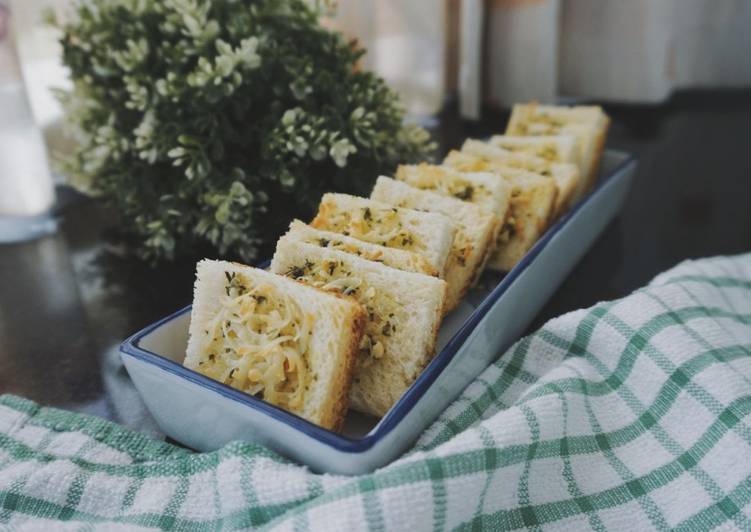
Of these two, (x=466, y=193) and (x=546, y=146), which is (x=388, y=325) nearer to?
(x=466, y=193)

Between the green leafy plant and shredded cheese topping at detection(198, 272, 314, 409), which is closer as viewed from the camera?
shredded cheese topping at detection(198, 272, 314, 409)

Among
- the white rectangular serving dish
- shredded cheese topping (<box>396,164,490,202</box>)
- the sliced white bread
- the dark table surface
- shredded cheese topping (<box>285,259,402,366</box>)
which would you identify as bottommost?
the dark table surface

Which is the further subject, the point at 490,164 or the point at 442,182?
the point at 490,164

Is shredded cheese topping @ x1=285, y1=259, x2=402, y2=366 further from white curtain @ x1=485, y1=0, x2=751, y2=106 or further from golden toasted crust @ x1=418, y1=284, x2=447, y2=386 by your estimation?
white curtain @ x1=485, y1=0, x2=751, y2=106

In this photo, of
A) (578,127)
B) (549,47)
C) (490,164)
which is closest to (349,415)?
(490,164)

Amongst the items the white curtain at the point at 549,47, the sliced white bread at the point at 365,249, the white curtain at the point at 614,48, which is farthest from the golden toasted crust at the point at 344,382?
the white curtain at the point at 614,48

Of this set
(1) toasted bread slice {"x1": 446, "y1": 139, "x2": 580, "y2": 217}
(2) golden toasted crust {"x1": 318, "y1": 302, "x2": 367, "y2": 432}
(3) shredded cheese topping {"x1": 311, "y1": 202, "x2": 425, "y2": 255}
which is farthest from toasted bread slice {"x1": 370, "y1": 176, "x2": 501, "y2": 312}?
(2) golden toasted crust {"x1": 318, "y1": 302, "x2": 367, "y2": 432}

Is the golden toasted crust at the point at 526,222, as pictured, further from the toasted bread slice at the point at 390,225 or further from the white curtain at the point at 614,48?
the white curtain at the point at 614,48

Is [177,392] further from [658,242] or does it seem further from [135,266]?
[658,242]
